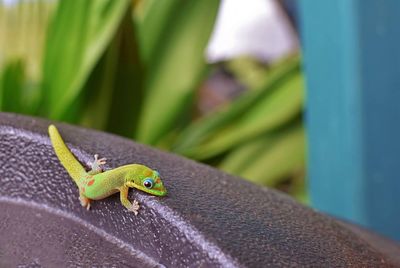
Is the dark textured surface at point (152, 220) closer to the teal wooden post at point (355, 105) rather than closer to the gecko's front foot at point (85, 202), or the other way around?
the gecko's front foot at point (85, 202)

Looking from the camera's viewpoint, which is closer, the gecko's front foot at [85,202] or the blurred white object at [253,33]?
the gecko's front foot at [85,202]

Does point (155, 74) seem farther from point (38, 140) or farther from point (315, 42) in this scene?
point (38, 140)

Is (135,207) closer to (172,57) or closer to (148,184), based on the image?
(148,184)

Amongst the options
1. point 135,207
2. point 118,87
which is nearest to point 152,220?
point 135,207

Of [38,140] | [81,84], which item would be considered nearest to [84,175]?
[38,140]

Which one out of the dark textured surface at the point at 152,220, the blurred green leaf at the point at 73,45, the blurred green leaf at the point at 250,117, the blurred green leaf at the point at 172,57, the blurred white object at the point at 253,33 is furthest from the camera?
the blurred white object at the point at 253,33

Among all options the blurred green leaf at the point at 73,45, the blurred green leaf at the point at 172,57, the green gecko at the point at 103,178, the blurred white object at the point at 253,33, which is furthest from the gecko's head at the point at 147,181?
the blurred white object at the point at 253,33
